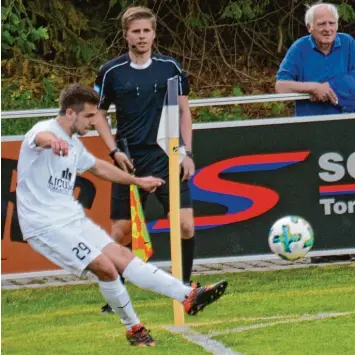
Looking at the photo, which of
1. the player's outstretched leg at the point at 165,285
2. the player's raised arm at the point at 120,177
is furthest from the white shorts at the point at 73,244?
the player's raised arm at the point at 120,177

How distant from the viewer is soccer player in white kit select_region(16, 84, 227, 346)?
9.47 metres

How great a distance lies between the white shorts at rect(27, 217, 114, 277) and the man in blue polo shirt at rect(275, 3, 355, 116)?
13.0 feet

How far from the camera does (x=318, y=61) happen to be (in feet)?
42.5

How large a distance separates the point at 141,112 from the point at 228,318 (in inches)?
75.8

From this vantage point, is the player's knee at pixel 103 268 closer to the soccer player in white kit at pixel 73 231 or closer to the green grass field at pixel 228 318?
the soccer player in white kit at pixel 73 231

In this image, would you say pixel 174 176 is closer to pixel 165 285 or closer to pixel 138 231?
pixel 165 285

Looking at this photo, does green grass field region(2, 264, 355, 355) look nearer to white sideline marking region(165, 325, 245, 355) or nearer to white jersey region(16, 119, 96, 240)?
white sideline marking region(165, 325, 245, 355)

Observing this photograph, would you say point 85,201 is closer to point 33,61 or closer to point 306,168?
point 306,168

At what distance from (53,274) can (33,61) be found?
8427 millimetres

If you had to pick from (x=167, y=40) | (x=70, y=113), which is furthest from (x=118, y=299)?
(x=167, y=40)

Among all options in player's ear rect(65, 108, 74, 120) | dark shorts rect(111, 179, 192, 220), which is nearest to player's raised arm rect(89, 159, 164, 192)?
player's ear rect(65, 108, 74, 120)

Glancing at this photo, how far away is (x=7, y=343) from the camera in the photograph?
10102mm

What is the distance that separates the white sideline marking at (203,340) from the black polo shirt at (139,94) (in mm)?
1796

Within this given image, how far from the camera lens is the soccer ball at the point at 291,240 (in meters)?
11.2
